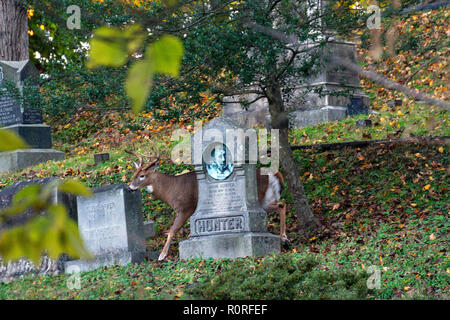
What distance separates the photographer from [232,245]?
952cm

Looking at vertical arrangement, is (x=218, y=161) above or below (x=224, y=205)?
above

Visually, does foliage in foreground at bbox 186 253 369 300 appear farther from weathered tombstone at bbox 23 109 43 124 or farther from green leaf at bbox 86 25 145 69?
weathered tombstone at bbox 23 109 43 124

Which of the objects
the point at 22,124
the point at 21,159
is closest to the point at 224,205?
the point at 21,159

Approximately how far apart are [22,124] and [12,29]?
377 centimetres

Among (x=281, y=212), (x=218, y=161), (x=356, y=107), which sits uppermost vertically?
(x=356, y=107)

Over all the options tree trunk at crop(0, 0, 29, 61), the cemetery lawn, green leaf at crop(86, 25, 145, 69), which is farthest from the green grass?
green leaf at crop(86, 25, 145, 69)

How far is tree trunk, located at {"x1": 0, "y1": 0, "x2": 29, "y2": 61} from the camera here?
19156mm

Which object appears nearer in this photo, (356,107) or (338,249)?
(338,249)

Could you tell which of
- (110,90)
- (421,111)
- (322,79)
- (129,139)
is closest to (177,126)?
(129,139)

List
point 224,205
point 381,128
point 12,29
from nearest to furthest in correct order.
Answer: point 224,205 → point 381,128 → point 12,29

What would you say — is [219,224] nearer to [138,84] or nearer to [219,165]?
[219,165]

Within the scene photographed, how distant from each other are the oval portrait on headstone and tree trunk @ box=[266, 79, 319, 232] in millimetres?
1495

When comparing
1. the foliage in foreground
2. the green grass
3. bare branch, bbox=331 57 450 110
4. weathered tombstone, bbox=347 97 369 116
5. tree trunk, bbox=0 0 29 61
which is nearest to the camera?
bare branch, bbox=331 57 450 110

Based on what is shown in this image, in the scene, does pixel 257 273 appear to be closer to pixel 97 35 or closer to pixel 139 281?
pixel 139 281
